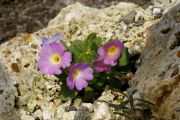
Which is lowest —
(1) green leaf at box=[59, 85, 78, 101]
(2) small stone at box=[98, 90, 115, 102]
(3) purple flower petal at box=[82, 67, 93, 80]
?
(2) small stone at box=[98, 90, 115, 102]

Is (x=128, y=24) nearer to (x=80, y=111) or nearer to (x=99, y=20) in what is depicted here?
(x=99, y=20)

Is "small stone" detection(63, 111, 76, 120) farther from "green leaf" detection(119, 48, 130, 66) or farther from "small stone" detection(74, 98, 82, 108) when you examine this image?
"green leaf" detection(119, 48, 130, 66)

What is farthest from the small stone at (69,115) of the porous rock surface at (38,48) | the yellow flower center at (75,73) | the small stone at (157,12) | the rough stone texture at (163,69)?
the small stone at (157,12)

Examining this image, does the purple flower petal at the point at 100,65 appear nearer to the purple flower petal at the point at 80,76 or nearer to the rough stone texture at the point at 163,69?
the purple flower petal at the point at 80,76

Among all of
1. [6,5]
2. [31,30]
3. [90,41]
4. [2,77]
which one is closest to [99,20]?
[90,41]

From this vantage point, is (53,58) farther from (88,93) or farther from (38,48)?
(38,48)

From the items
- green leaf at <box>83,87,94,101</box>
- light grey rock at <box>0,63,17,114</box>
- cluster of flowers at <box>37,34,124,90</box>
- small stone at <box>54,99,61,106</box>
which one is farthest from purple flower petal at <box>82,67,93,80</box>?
light grey rock at <box>0,63,17,114</box>
